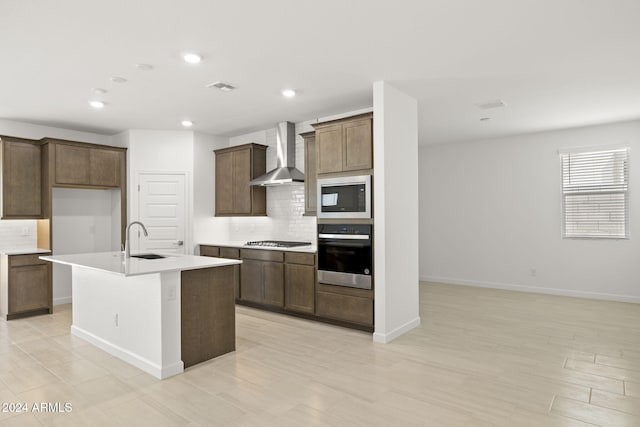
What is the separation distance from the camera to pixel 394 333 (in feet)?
13.8

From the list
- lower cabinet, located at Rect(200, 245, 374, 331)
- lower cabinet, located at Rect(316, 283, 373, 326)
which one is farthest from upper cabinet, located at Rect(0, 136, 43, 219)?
lower cabinet, located at Rect(316, 283, 373, 326)

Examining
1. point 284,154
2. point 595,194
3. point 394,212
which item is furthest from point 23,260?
point 595,194

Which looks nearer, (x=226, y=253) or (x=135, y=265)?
(x=135, y=265)

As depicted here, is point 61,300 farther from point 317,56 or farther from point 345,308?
point 317,56

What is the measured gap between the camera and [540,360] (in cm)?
357

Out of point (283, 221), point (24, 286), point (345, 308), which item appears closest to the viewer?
point (345, 308)

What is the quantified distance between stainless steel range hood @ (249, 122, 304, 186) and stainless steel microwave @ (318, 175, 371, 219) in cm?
102

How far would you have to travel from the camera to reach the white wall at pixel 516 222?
5887 mm

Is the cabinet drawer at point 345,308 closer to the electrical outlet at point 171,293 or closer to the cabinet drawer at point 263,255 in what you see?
the cabinet drawer at point 263,255

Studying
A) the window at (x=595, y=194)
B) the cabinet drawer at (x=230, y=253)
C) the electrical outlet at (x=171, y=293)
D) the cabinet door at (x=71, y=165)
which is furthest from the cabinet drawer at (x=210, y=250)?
the window at (x=595, y=194)

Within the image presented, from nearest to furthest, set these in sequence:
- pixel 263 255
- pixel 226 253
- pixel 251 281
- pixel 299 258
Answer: pixel 299 258, pixel 263 255, pixel 251 281, pixel 226 253

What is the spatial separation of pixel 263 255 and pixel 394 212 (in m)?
2.04

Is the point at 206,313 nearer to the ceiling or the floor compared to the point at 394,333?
nearer to the ceiling

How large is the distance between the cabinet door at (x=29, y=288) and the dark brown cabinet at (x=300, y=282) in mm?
3289
